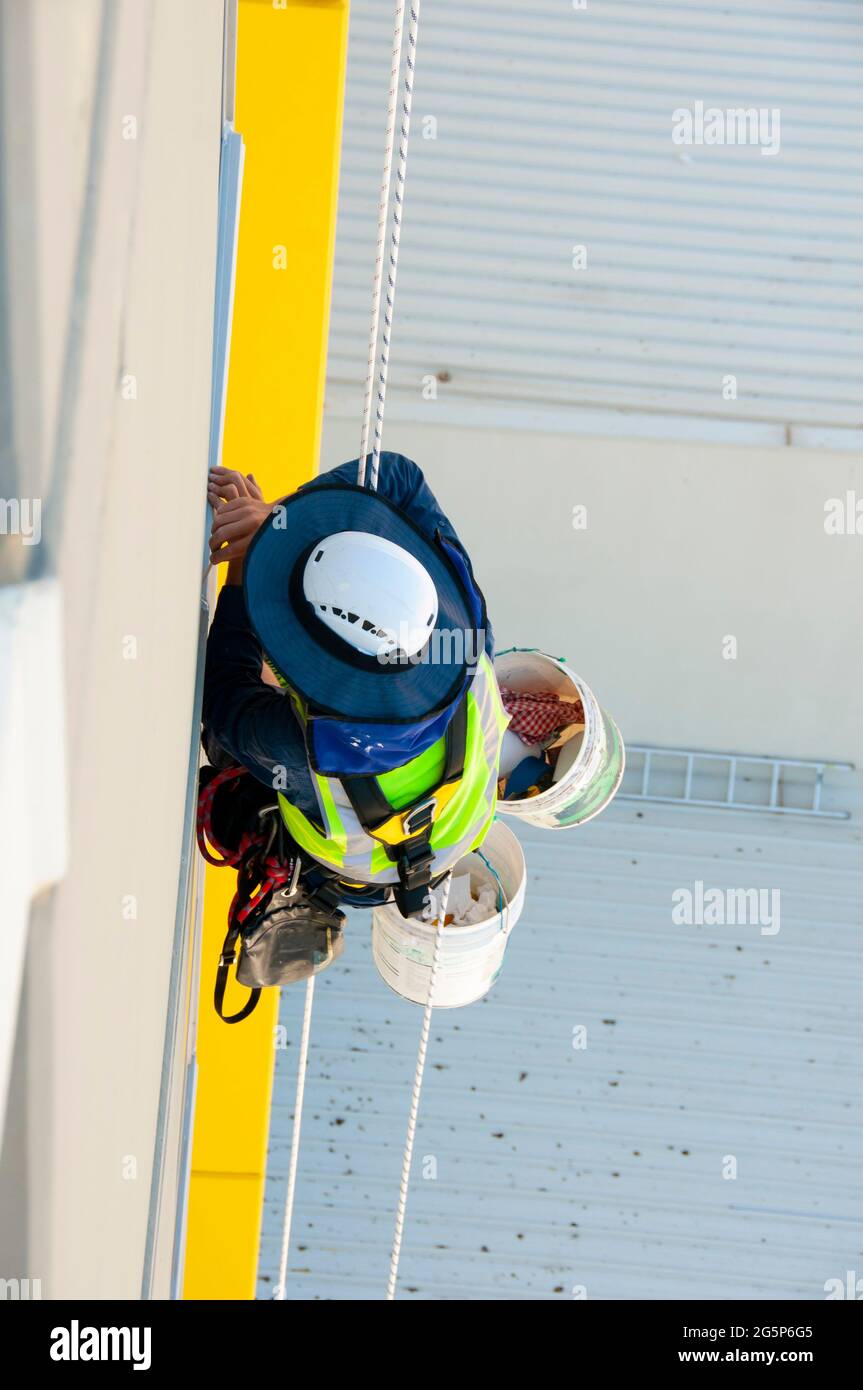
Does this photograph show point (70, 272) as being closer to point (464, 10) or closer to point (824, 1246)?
point (464, 10)

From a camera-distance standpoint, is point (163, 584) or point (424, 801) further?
point (424, 801)

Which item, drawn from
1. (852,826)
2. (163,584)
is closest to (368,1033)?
(852,826)

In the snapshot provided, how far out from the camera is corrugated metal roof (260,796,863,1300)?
526 cm

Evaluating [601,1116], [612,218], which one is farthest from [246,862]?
[612,218]

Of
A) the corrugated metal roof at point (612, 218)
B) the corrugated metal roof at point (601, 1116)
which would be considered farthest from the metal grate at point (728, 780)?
the corrugated metal roof at point (612, 218)

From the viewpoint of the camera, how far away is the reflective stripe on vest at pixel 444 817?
2.09 meters

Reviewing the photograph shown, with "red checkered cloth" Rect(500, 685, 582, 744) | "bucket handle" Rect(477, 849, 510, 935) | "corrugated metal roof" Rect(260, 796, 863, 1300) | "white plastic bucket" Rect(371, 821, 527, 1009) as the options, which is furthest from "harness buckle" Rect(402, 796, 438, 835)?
"corrugated metal roof" Rect(260, 796, 863, 1300)

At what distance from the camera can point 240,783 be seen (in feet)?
8.31

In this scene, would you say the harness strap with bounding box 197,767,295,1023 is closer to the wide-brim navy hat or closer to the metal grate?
the wide-brim navy hat

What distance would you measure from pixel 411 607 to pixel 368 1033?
392 cm

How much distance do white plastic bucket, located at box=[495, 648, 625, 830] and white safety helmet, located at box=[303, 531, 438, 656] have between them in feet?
3.38

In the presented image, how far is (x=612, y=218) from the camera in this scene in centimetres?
543

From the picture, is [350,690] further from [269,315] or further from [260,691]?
[269,315]

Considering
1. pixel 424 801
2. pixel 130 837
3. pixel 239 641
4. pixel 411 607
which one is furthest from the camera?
pixel 239 641
